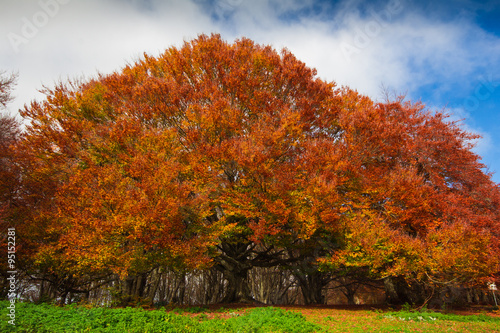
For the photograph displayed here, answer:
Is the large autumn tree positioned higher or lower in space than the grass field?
higher

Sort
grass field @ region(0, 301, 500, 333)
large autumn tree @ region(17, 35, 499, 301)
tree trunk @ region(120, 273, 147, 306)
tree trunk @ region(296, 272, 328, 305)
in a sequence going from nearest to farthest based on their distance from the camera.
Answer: grass field @ region(0, 301, 500, 333) < large autumn tree @ region(17, 35, 499, 301) < tree trunk @ region(120, 273, 147, 306) < tree trunk @ region(296, 272, 328, 305)

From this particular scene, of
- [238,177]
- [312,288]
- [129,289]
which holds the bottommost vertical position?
[312,288]

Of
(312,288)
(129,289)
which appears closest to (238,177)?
(129,289)

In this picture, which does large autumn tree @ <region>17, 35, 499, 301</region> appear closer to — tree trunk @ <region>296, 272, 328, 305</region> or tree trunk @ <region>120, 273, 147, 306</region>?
tree trunk @ <region>120, 273, 147, 306</region>

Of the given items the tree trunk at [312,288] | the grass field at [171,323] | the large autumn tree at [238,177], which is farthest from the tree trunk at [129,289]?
the tree trunk at [312,288]

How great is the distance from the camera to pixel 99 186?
1345 centimetres

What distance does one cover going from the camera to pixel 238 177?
15.9 metres

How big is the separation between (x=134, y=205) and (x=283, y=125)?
8396mm

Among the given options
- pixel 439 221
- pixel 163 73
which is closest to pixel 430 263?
pixel 439 221

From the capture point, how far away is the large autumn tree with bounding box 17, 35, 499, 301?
12805 millimetres

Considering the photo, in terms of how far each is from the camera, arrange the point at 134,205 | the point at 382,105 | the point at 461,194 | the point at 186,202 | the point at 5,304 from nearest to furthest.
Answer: the point at 5,304, the point at 134,205, the point at 186,202, the point at 461,194, the point at 382,105

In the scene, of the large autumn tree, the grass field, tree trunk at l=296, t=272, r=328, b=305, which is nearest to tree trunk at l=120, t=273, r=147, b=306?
the large autumn tree

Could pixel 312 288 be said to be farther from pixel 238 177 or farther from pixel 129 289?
pixel 129 289

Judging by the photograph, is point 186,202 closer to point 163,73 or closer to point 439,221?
point 163,73
